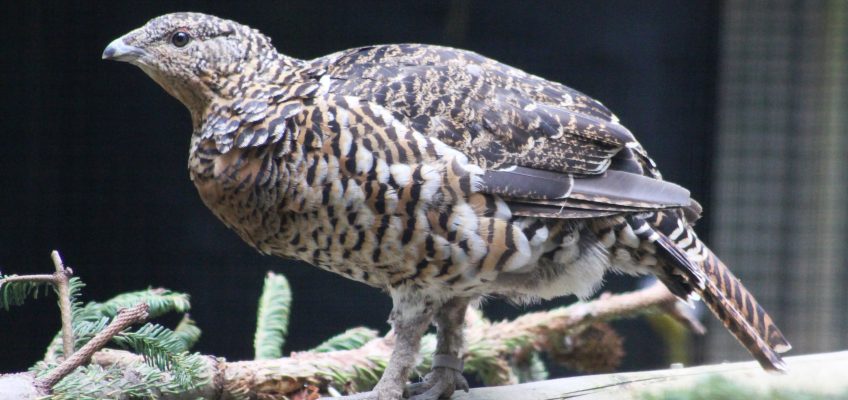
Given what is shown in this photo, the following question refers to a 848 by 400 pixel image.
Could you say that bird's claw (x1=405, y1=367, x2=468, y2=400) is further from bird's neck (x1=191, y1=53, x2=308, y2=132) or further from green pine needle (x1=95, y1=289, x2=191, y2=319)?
bird's neck (x1=191, y1=53, x2=308, y2=132)

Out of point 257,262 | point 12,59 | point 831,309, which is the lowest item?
point 831,309

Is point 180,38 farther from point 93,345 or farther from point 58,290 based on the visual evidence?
point 93,345

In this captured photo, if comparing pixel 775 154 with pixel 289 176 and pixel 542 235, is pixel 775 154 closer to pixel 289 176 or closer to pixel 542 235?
pixel 542 235

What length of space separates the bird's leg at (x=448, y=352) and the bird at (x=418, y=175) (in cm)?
17

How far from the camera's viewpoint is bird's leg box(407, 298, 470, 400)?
2.70m

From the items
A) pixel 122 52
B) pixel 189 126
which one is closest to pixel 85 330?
pixel 122 52

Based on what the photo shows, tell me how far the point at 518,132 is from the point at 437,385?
817 millimetres

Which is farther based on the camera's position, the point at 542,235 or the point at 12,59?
the point at 12,59

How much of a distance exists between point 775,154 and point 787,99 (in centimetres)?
30

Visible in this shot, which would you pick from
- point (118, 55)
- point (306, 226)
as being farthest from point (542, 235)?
point (118, 55)

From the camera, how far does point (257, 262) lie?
420 centimetres

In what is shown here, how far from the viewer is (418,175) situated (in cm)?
228

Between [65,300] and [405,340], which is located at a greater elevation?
[65,300]

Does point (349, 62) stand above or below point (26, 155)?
above
